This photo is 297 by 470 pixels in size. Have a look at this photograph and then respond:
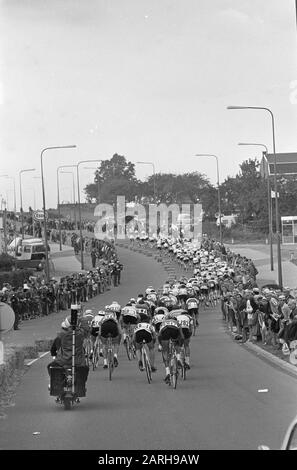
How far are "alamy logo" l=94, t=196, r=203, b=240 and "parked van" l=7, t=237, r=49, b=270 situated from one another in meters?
4.25

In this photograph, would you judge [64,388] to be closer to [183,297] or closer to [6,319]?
[6,319]

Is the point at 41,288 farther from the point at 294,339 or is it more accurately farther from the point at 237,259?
the point at 294,339

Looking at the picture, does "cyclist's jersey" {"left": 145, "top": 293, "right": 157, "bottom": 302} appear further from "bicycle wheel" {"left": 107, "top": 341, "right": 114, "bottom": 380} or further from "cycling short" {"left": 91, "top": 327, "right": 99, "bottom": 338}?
"bicycle wheel" {"left": 107, "top": 341, "right": 114, "bottom": 380}

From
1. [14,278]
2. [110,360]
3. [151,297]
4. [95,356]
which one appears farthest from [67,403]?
[14,278]

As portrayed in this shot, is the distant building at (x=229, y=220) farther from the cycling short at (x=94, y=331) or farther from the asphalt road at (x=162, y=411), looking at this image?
the cycling short at (x=94, y=331)

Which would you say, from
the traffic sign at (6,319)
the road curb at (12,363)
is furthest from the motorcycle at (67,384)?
the road curb at (12,363)

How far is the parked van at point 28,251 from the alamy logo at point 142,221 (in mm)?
4252

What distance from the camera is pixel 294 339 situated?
60.4ft

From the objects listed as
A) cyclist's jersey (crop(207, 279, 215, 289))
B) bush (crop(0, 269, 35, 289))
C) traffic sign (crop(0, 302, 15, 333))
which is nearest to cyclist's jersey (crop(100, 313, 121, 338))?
traffic sign (crop(0, 302, 15, 333))

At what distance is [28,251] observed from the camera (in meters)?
59.7

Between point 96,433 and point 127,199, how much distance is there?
42666 millimetres

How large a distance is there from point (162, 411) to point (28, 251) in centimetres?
4785

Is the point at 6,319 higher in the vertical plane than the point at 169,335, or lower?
higher
